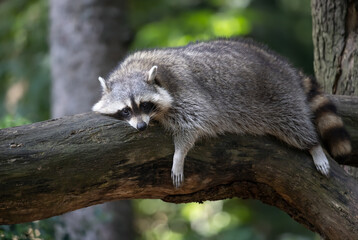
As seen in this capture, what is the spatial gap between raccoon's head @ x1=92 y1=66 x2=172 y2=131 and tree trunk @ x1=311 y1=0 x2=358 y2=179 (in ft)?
5.25

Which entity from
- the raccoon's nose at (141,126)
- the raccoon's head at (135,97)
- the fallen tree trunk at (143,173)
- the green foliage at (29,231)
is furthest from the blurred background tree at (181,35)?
the raccoon's nose at (141,126)

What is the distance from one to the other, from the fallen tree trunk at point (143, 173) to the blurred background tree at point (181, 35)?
9.78ft

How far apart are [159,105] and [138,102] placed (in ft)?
0.45

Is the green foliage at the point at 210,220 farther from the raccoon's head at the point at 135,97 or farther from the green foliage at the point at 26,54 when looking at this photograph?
the raccoon's head at the point at 135,97

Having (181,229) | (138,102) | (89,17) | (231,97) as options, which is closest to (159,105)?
(138,102)

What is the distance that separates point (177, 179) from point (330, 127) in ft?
3.99

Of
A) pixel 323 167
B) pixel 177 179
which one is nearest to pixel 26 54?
pixel 177 179

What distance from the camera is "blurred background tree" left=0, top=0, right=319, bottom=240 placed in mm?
6527

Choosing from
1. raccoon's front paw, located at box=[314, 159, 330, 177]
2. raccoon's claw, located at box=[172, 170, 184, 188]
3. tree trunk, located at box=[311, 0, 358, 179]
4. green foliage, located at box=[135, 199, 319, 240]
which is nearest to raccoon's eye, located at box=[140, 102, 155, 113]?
raccoon's claw, located at box=[172, 170, 184, 188]

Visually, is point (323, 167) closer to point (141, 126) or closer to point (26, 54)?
point (141, 126)

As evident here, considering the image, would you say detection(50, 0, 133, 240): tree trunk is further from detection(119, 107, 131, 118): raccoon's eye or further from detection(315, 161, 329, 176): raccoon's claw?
detection(315, 161, 329, 176): raccoon's claw

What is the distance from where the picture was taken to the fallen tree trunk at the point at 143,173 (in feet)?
9.39

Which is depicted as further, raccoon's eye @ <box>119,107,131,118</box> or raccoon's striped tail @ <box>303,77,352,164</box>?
raccoon's striped tail @ <box>303,77,352,164</box>

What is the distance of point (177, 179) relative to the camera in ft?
10.1
